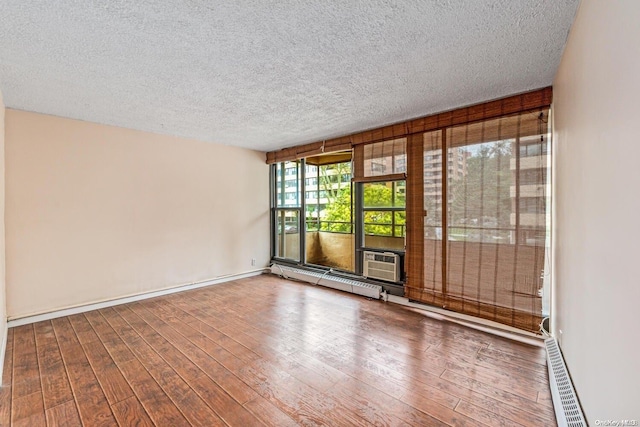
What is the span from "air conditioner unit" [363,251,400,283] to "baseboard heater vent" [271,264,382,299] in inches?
6.5

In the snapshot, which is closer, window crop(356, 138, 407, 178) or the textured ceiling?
the textured ceiling

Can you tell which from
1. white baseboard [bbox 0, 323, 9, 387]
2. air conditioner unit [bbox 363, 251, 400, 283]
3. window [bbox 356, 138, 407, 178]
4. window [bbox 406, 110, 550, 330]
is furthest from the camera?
air conditioner unit [bbox 363, 251, 400, 283]

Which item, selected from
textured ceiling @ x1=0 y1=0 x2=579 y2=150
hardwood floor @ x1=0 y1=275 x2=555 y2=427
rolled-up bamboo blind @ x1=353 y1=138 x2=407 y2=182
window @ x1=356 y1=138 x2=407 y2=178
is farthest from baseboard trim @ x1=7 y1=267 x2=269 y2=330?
window @ x1=356 y1=138 x2=407 y2=178

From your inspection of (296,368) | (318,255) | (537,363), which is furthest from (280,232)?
(537,363)

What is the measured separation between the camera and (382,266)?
404cm

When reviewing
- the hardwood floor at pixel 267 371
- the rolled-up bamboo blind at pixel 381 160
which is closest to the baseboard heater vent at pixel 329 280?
the hardwood floor at pixel 267 371

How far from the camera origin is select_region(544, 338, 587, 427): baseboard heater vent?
4.88 ft

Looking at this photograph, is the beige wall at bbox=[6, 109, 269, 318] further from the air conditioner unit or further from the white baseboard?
the air conditioner unit

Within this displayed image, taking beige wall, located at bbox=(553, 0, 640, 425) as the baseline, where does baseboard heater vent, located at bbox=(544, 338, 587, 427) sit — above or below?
below

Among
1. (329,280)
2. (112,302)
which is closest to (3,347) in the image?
(112,302)

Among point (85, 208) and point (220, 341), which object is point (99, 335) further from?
point (85, 208)

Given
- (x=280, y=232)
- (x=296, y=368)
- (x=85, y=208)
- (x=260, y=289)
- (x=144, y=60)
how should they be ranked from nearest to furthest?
(x=144, y=60) < (x=296, y=368) < (x=85, y=208) < (x=260, y=289) < (x=280, y=232)

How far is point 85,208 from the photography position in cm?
357

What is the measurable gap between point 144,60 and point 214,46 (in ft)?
2.00
